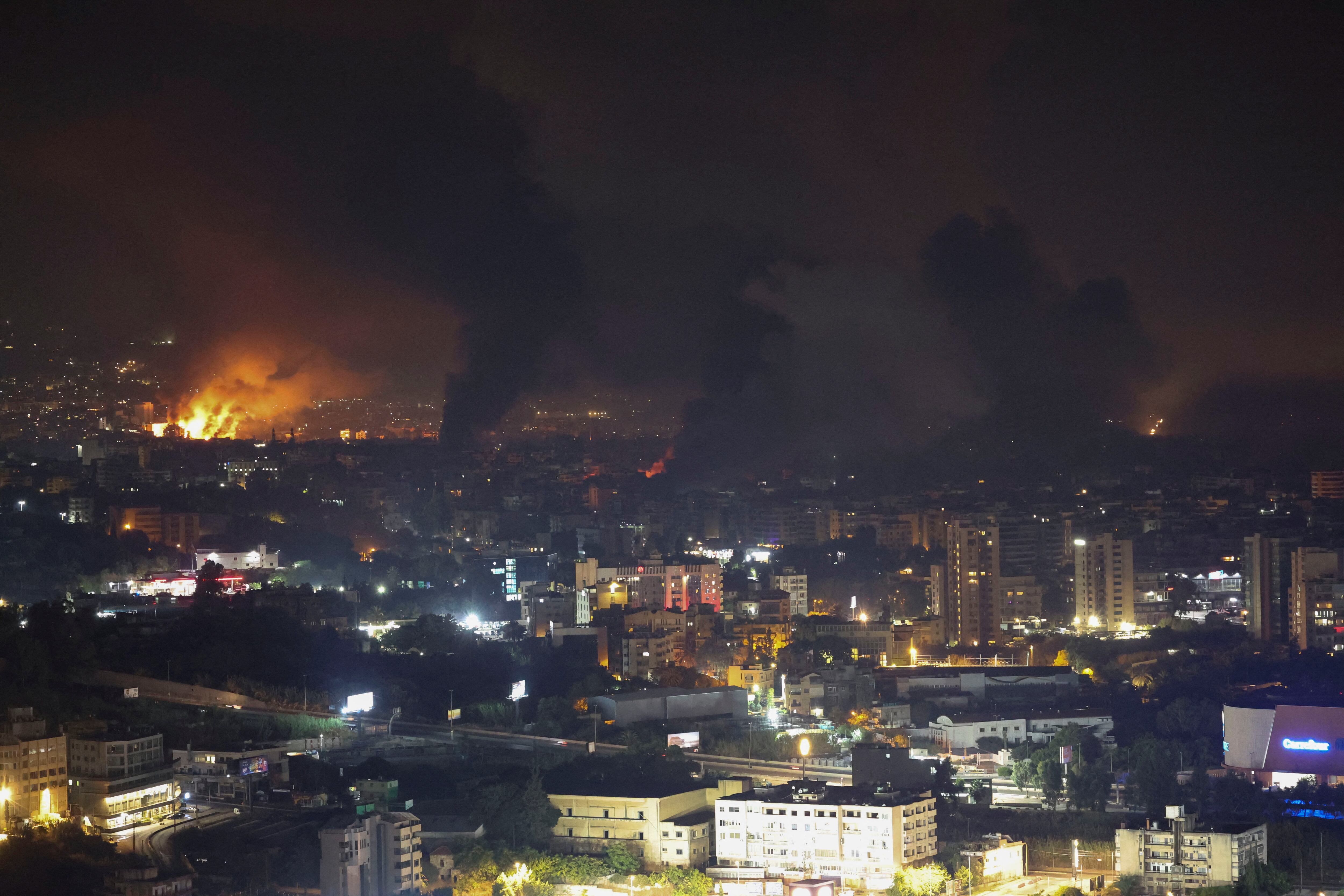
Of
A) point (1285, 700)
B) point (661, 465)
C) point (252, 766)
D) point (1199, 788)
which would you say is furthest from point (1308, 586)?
point (661, 465)

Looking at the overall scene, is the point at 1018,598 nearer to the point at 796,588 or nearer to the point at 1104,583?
the point at 1104,583

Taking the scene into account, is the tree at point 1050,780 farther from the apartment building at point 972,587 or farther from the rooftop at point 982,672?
the apartment building at point 972,587

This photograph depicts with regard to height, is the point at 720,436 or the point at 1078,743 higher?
the point at 720,436

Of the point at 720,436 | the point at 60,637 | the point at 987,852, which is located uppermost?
the point at 720,436

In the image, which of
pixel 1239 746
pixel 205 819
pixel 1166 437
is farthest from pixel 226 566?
pixel 1166 437

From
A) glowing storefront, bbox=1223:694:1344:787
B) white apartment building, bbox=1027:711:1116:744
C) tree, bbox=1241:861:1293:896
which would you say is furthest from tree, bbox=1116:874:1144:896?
white apartment building, bbox=1027:711:1116:744

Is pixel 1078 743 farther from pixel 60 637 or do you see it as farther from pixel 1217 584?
pixel 1217 584
